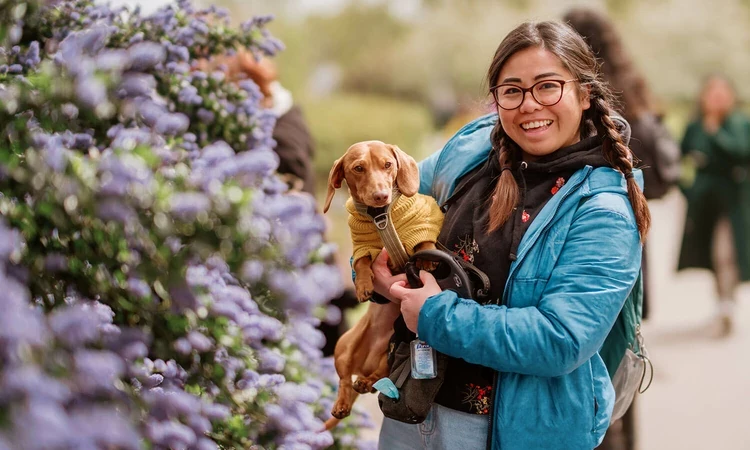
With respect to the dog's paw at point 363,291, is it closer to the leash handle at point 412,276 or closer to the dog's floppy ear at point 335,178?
the leash handle at point 412,276

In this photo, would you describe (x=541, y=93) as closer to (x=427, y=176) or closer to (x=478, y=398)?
(x=427, y=176)

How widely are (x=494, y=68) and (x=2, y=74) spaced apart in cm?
133

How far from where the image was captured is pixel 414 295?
2.15 metres

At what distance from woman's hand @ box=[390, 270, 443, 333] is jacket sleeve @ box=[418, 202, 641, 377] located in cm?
3

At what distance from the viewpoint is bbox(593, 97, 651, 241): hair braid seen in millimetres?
2170

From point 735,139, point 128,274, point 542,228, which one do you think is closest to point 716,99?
point 735,139

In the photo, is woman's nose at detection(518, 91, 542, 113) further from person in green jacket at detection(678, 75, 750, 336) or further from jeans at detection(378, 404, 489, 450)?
person in green jacket at detection(678, 75, 750, 336)

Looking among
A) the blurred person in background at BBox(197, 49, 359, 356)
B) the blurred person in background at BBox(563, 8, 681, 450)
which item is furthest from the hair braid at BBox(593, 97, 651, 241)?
the blurred person in background at BBox(563, 8, 681, 450)

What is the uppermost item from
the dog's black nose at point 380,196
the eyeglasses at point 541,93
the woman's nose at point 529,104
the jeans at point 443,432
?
the eyeglasses at point 541,93

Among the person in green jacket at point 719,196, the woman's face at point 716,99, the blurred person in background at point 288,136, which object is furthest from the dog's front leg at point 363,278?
the woman's face at point 716,99

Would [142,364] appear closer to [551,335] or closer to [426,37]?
[551,335]

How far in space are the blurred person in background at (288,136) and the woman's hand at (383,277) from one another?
1.62m

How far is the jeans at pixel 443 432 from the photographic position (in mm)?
2236

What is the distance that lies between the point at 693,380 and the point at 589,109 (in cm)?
456
